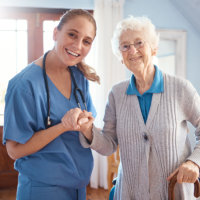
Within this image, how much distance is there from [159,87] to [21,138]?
0.69 metres

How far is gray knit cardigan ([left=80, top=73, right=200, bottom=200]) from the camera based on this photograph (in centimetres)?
108

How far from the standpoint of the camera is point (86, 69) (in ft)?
4.19

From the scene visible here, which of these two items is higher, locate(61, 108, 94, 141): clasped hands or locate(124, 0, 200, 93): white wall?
locate(124, 0, 200, 93): white wall

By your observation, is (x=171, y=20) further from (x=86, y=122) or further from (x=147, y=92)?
(x=86, y=122)

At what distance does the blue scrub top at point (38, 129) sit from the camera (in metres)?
0.96

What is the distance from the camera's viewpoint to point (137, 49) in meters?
A: 1.18

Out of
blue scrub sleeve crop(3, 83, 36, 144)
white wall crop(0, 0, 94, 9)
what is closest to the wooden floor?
blue scrub sleeve crop(3, 83, 36, 144)

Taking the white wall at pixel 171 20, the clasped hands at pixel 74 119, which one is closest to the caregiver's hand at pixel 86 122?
the clasped hands at pixel 74 119

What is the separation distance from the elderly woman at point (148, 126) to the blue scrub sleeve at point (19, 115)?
0.78ft

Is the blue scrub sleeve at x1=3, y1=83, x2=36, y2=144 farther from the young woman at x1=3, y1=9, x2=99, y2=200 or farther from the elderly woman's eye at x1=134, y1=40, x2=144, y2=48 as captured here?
the elderly woman's eye at x1=134, y1=40, x2=144, y2=48

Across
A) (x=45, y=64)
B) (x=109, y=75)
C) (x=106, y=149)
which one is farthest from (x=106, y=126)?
(x=109, y=75)

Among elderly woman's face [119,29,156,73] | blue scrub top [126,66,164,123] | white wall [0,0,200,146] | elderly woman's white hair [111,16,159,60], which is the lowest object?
blue scrub top [126,66,164,123]


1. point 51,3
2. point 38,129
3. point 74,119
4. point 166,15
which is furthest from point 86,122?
point 166,15

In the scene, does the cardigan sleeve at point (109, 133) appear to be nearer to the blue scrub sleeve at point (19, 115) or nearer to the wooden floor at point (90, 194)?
the blue scrub sleeve at point (19, 115)
